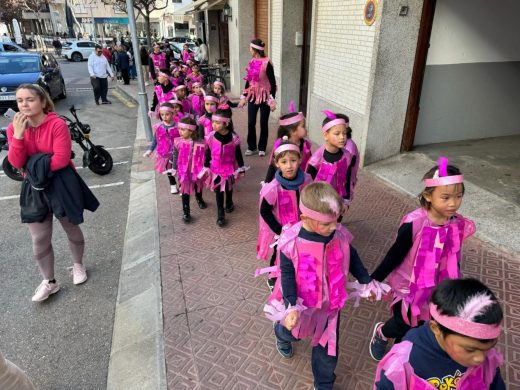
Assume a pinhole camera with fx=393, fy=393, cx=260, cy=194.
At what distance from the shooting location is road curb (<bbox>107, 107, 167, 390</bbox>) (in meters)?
3.04

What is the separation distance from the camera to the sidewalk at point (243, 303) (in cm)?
294

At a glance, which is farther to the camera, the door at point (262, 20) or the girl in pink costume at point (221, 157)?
the door at point (262, 20)

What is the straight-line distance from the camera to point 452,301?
4.99ft

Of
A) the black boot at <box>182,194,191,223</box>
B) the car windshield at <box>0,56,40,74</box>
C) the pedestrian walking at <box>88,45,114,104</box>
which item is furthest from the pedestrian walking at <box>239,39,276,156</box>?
the car windshield at <box>0,56,40,74</box>

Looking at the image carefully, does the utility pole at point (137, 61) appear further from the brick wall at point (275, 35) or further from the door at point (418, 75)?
the door at point (418, 75)

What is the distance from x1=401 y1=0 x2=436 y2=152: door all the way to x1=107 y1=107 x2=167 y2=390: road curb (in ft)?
14.2

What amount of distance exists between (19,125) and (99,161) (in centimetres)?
426

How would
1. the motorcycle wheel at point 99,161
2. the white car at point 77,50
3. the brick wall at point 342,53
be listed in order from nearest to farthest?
the brick wall at point 342,53, the motorcycle wheel at point 99,161, the white car at point 77,50

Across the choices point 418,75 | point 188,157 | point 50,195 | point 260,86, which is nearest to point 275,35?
point 260,86

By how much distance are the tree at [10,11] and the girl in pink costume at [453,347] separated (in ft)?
200

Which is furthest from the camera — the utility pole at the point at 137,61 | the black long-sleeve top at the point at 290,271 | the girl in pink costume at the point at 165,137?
the utility pole at the point at 137,61

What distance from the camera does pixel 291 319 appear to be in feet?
7.29

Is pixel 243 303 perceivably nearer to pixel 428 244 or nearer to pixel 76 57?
pixel 428 244

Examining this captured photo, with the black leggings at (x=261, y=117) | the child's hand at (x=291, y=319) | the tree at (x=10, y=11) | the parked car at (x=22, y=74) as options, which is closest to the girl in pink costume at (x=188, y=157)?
the black leggings at (x=261, y=117)
